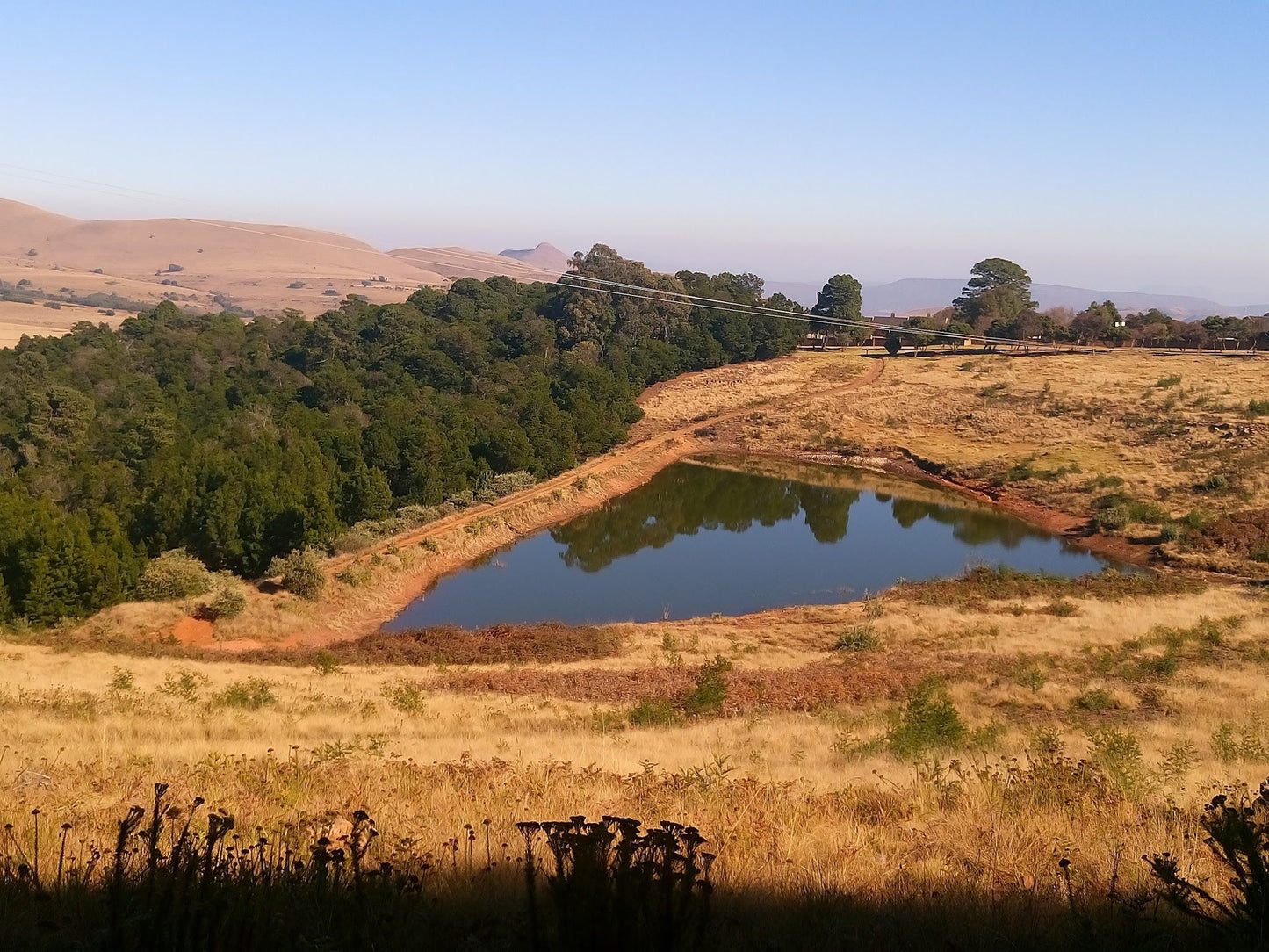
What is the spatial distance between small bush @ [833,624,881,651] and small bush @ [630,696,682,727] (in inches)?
298

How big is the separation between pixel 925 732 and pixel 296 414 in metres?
31.3

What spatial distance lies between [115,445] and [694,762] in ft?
112

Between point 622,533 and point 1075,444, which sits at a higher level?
point 1075,444

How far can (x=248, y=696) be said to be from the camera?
12523mm

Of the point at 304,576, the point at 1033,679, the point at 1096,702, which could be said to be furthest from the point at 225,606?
the point at 1096,702

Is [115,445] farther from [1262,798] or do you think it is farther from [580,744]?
[1262,798]

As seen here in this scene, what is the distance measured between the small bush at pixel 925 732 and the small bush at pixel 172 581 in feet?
57.4

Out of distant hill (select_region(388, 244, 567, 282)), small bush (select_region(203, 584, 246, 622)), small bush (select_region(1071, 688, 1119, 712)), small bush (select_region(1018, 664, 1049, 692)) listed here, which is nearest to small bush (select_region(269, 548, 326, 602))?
small bush (select_region(203, 584, 246, 622))

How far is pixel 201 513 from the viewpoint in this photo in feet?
81.3

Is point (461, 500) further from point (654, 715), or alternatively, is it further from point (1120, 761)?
point (1120, 761)

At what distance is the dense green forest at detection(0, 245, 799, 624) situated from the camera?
2425 centimetres

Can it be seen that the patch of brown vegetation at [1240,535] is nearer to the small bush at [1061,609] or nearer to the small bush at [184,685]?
the small bush at [1061,609]

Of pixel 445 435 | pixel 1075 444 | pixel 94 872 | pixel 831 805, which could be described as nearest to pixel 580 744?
pixel 831 805

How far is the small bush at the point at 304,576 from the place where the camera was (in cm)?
2284
